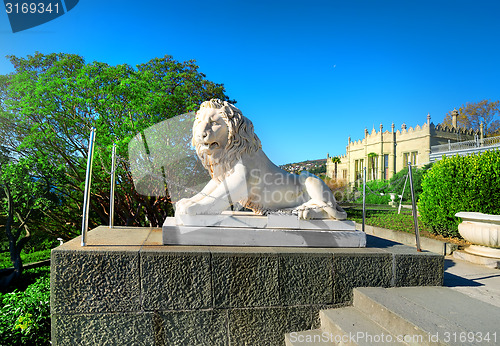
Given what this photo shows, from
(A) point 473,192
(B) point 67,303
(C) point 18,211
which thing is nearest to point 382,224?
(A) point 473,192

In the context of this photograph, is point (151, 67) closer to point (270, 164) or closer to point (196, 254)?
point (270, 164)

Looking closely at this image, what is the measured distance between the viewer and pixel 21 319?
280cm

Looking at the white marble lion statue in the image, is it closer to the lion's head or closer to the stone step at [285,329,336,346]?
the lion's head

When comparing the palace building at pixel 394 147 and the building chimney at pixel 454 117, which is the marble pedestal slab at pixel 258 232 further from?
the building chimney at pixel 454 117

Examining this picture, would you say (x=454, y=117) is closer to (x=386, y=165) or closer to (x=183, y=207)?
(x=386, y=165)

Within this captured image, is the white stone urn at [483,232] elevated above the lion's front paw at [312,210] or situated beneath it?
situated beneath

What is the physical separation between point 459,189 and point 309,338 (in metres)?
6.04

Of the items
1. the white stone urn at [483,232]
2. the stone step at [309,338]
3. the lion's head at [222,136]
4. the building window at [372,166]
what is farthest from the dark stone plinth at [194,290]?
the building window at [372,166]

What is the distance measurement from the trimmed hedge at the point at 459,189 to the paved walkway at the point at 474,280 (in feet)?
5.28

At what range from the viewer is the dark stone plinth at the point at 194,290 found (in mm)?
2176

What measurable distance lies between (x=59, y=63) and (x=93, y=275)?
728 centimetres

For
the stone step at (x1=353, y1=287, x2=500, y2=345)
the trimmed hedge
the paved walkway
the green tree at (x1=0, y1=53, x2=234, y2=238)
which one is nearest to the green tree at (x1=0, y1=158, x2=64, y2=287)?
the green tree at (x1=0, y1=53, x2=234, y2=238)

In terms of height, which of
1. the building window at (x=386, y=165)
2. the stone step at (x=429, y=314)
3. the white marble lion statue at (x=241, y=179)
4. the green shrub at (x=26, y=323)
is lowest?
the green shrub at (x=26, y=323)

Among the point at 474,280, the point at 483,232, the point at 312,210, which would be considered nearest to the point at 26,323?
the point at 312,210
